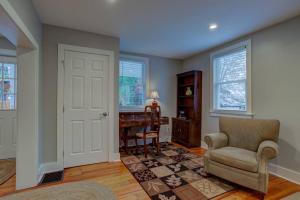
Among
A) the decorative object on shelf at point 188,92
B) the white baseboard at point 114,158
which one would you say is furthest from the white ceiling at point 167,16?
the white baseboard at point 114,158

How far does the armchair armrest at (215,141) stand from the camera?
8.26ft

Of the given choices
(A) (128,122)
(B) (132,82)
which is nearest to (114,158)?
(A) (128,122)

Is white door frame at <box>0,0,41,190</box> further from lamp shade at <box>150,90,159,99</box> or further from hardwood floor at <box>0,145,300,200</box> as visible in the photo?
lamp shade at <box>150,90,159,99</box>

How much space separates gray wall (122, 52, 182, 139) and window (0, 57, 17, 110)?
118 inches

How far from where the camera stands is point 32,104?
7.13 feet

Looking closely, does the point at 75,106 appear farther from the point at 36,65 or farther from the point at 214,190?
the point at 214,190

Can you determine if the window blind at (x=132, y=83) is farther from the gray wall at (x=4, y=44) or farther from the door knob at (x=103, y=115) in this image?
the gray wall at (x=4, y=44)

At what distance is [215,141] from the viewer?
2.53 metres

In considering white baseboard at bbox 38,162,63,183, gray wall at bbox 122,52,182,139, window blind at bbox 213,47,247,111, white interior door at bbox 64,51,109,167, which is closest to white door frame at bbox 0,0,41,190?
white baseboard at bbox 38,162,63,183

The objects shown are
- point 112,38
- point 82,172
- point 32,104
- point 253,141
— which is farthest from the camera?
point 112,38

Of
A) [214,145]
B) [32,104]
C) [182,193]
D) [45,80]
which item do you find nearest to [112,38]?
[45,80]

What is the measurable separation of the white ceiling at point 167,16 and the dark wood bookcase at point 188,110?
1.21 m

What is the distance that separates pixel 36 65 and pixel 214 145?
2.85 metres

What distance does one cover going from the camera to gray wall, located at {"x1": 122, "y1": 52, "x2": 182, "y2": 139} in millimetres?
4520
